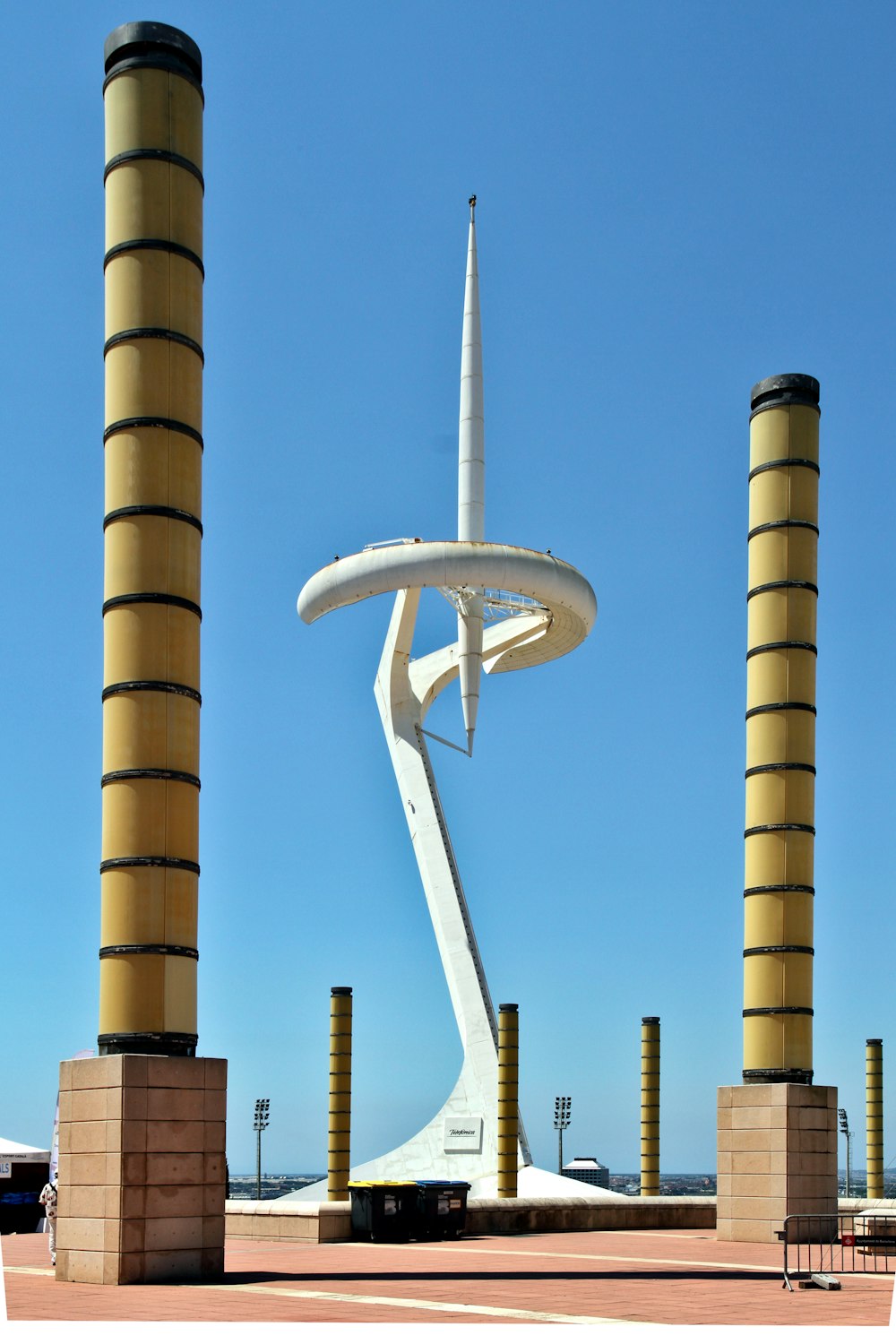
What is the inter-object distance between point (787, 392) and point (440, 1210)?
54.0 feet

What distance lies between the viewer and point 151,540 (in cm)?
2339

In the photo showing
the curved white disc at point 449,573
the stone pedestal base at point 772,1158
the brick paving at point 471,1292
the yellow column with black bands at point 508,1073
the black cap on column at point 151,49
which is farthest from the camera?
the curved white disc at point 449,573

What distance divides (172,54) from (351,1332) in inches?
681

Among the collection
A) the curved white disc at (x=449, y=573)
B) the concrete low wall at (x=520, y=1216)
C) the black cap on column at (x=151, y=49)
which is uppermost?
the black cap on column at (x=151, y=49)

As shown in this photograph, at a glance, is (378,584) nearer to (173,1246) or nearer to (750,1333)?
(173,1246)

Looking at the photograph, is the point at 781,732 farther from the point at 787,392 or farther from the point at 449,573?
the point at 449,573

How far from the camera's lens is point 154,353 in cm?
2380

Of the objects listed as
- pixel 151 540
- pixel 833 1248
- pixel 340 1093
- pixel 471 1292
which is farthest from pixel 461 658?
pixel 471 1292

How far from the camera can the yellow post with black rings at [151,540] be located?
22.7m

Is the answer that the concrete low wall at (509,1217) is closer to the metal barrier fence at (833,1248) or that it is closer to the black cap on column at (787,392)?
the metal barrier fence at (833,1248)

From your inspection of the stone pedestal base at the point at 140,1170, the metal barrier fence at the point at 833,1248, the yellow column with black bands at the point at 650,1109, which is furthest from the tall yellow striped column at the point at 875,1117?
the stone pedestal base at the point at 140,1170

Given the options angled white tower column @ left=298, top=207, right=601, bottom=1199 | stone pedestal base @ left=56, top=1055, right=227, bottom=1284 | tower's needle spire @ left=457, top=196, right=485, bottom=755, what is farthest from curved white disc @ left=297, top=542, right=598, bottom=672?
stone pedestal base @ left=56, top=1055, right=227, bottom=1284

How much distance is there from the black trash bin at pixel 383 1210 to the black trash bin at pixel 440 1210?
7.6 inches

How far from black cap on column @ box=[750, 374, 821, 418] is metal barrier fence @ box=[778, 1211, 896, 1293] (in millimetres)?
14869
